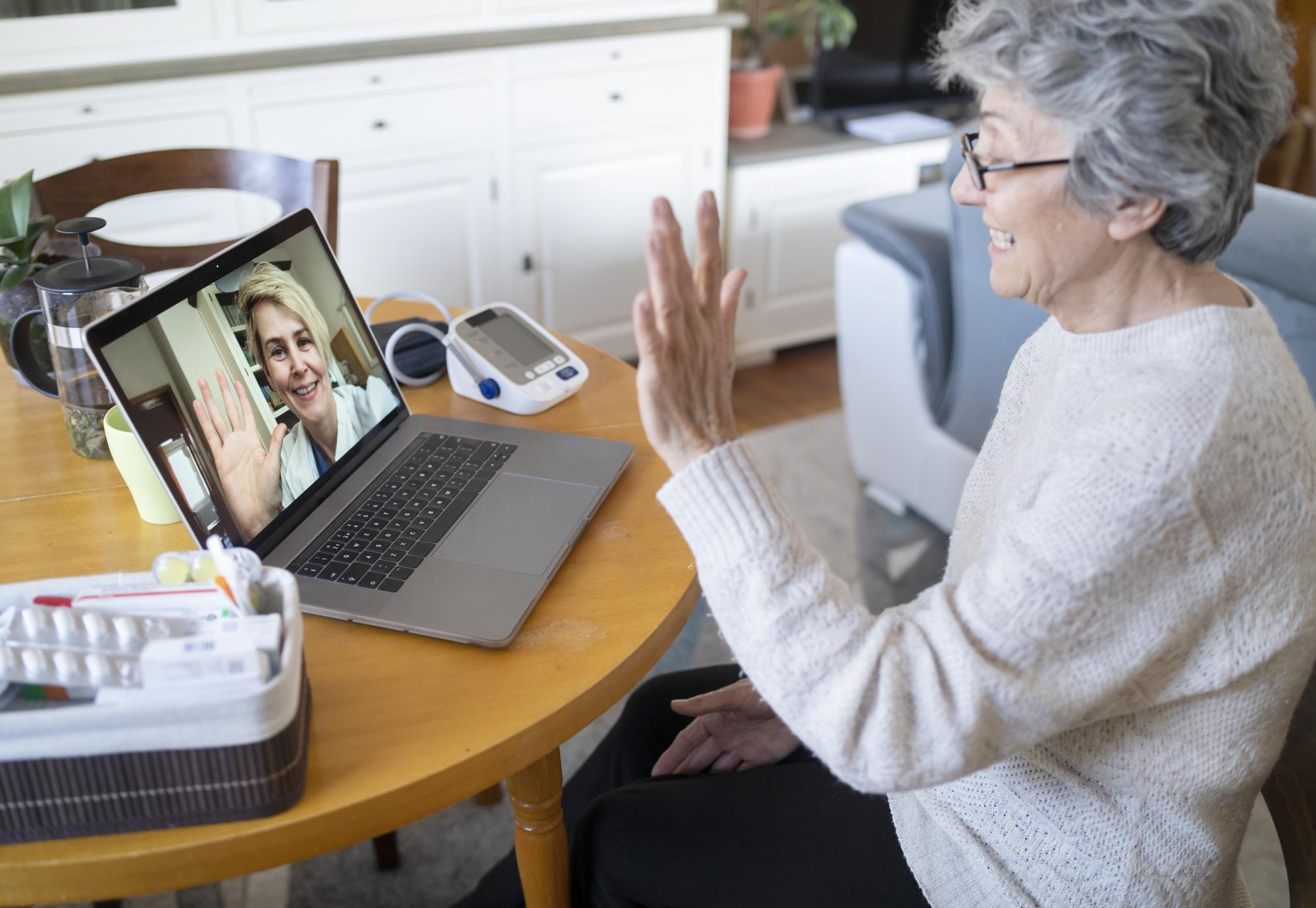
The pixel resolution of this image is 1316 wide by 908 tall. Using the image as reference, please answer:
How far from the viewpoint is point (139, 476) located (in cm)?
103

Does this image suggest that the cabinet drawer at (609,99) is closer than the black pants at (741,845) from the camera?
No

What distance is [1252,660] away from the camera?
0.83m

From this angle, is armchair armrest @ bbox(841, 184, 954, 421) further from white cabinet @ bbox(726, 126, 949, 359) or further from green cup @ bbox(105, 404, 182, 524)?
green cup @ bbox(105, 404, 182, 524)

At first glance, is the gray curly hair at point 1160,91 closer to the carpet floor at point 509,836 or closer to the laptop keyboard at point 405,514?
the laptop keyboard at point 405,514

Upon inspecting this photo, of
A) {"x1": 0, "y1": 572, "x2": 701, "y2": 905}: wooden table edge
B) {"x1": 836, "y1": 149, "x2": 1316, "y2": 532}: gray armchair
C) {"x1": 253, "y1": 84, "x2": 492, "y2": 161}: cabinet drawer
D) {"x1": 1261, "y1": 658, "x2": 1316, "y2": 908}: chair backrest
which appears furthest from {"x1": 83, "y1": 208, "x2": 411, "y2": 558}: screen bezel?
{"x1": 253, "y1": 84, "x2": 492, "y2": 161}: cabinet drawer

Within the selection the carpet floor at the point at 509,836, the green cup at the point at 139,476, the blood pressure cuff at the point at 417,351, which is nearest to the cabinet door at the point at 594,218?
the carpet floor at the point at 509,836

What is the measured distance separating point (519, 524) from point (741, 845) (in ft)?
1.18

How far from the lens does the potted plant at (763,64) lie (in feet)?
10.6

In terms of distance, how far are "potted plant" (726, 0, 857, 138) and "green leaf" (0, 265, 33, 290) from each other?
2370 millimetres

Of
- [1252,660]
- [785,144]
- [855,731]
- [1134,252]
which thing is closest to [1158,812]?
[1252,660]

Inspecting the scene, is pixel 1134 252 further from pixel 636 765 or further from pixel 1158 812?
pixel 636 765

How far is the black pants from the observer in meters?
0.99

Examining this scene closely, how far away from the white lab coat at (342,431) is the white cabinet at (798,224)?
84.8 inches

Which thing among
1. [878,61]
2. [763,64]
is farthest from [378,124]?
[878,61]
